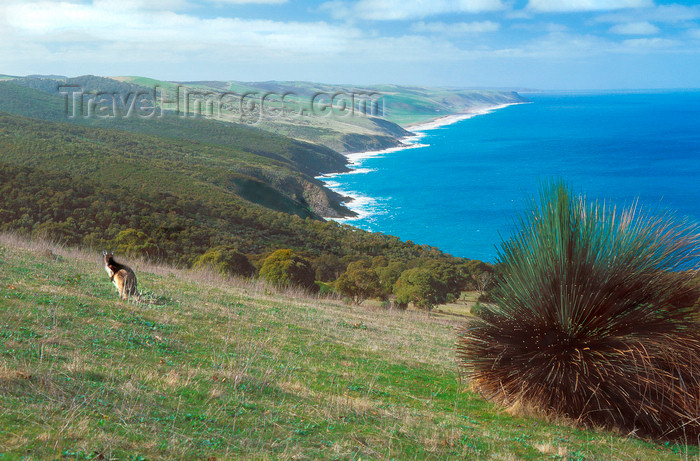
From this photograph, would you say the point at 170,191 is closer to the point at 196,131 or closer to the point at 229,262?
the point at 229,262

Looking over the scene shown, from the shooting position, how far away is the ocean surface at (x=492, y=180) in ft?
278

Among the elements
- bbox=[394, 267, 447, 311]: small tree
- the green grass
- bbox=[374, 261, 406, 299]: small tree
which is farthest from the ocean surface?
the green grass

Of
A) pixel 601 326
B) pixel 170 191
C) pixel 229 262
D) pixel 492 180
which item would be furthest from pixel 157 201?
pixel 492 180

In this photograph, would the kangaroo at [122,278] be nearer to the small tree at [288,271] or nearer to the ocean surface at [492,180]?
the small tree at [288,271]

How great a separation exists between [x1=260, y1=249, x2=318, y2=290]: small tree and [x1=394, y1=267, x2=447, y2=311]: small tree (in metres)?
5.44

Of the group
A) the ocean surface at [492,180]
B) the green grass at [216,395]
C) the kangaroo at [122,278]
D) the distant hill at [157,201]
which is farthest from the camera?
the ocean surface at [492,180]

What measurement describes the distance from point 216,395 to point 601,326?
5.03m

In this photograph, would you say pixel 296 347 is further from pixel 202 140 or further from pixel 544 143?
pixel 544 143

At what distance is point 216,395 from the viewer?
5.59 m

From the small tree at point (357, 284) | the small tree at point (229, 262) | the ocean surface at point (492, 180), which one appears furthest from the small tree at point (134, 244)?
the ocean surface at point (492, 180)

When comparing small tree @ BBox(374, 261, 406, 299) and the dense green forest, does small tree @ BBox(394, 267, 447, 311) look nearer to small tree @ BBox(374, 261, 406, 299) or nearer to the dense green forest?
the dense green forest

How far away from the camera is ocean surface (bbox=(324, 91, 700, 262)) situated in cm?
8488

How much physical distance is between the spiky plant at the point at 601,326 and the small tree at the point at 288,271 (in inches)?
742

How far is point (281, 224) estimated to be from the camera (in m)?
58.9
